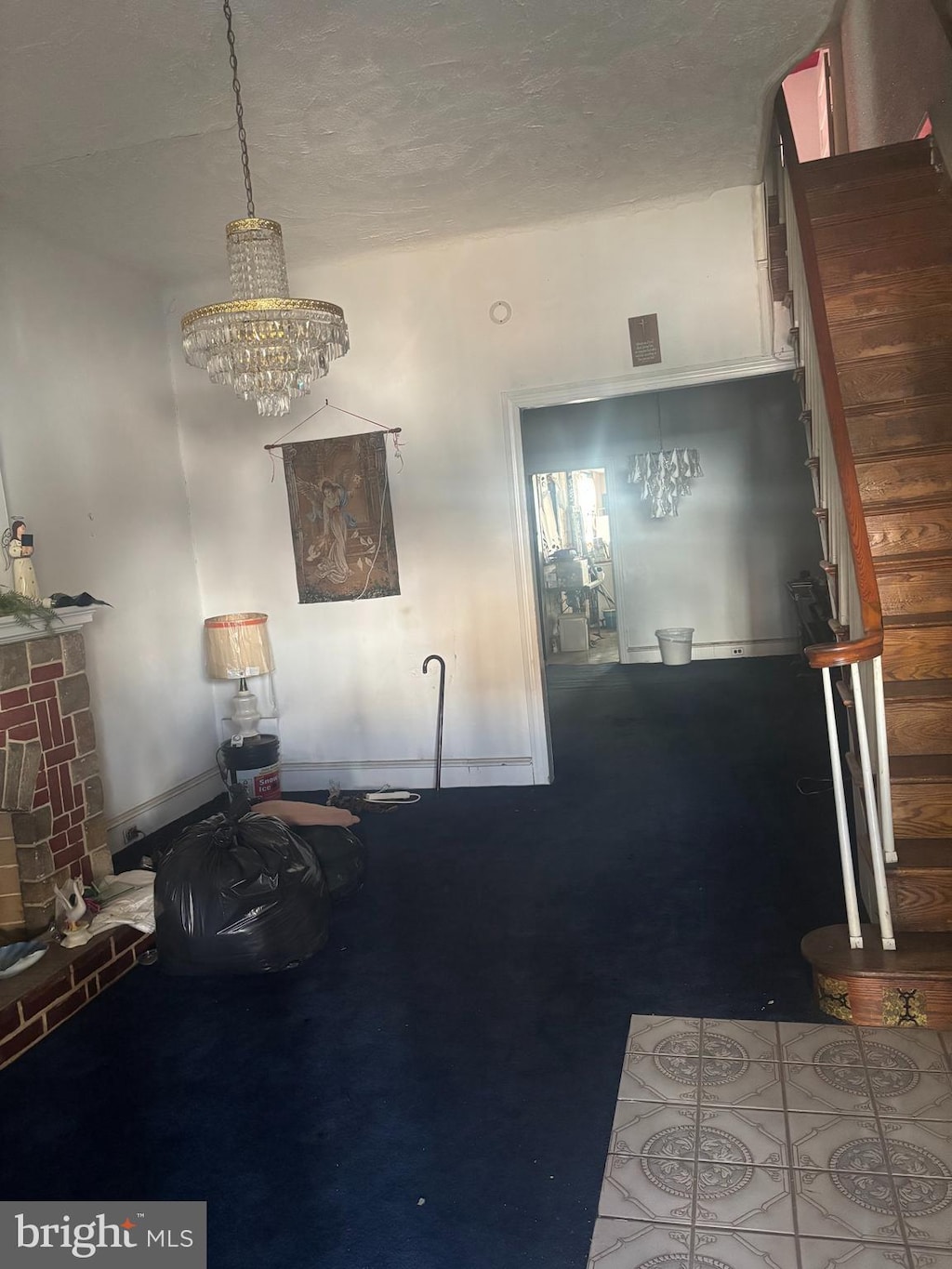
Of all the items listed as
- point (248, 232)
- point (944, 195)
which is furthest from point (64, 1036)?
point (944, 195)

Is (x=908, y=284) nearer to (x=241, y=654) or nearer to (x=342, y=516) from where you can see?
(x=342, y=516)

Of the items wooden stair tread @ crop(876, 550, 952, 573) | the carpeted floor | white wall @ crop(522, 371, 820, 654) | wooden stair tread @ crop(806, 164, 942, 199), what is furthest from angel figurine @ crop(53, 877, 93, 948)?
white wall @ crop(522, 371, 820, 654)

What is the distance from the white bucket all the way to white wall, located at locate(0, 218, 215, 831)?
505 centimetres

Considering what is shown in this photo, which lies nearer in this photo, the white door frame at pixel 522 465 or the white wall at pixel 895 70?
the white wall at pixel 895 70

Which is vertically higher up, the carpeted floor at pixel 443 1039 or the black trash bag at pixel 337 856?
the black trash bag at pixel 337 856

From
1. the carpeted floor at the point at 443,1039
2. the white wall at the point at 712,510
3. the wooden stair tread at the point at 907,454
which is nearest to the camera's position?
the carpeted floor at the point at 443,1039

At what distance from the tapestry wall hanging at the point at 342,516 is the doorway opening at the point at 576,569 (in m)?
4.71

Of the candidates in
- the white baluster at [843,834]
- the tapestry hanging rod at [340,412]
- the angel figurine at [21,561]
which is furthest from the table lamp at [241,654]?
the white baluster at [843,834]

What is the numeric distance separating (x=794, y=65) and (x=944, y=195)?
92 cm

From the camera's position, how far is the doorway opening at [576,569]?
9.73m

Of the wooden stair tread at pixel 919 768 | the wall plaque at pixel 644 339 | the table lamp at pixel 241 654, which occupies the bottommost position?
the wooden stair tread at pixel 919 768

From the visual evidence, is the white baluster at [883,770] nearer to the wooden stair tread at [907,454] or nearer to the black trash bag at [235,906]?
the wooden stair tread at [907,454]

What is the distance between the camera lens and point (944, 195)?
378 cm

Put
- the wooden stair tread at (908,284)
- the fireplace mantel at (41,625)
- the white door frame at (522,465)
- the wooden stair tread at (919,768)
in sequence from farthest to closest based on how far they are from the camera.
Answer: the white door frame at (522,465), the wooden stair tread at (908,284), the fireplace mantel at (41,625), the wooden stair tread at (919,768)
